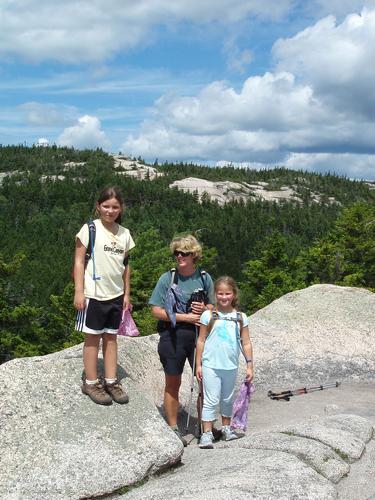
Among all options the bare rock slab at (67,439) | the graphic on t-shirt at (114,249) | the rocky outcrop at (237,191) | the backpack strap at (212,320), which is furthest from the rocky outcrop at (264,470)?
the rocky outcrop at (237,191)

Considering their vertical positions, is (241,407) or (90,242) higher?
(90,242)

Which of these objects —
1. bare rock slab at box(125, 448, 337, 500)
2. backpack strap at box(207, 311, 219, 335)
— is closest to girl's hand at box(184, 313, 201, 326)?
backpack strap at box(207, 311, 219, 335)

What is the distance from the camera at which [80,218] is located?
381ft

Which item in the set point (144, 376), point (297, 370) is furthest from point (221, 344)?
point (297, 370)

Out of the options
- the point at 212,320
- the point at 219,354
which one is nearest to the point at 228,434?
the point at 219,354

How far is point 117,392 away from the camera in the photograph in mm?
6125

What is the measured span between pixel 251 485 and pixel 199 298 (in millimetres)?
2297

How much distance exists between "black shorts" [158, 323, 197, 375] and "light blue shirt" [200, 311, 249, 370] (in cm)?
28

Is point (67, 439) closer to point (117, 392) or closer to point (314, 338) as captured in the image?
point (117, 392)

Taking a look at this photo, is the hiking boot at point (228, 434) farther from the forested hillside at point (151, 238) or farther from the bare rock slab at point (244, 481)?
the forested hillside at point (151, 238)

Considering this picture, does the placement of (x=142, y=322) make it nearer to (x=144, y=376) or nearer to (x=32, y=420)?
(x=144, y=376)

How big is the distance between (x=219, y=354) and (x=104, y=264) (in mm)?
1621

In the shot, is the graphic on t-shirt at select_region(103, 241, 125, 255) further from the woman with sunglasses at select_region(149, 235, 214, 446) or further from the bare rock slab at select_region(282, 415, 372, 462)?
the bare rock slab at select_region(282, 415, 372, 462)

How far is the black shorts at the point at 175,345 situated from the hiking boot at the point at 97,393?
807 mm
